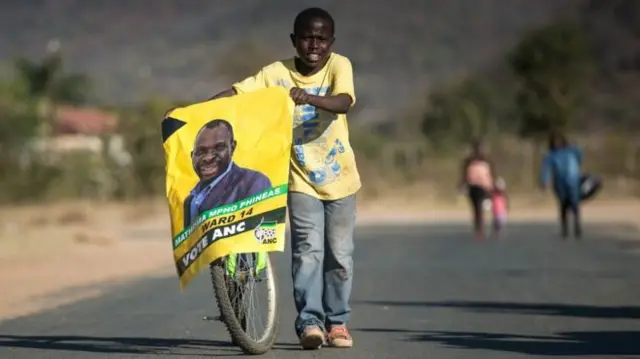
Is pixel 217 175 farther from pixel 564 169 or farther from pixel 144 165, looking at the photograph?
pixel 144 165

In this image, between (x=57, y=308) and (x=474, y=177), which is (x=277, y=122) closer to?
(x=57, y=308)

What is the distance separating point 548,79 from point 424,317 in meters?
77.3

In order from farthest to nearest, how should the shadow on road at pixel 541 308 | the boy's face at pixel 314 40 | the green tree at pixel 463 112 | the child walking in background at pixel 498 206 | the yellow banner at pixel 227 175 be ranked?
the green tree at pixel 463 112 → the child walking in background at pixel 498 206 → the shadow on road at pixel 541 308 → the boy's face at pixel 314 40 → the yellow banner at pixel 227 175

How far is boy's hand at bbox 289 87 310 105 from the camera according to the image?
11070 millimetres

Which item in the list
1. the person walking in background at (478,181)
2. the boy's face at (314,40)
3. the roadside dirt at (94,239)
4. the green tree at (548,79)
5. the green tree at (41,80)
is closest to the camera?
the boy's face at (314,40)

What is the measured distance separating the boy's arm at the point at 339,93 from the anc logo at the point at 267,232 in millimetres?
738

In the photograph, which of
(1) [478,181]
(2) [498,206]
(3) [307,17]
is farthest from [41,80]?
(3) [307,17]

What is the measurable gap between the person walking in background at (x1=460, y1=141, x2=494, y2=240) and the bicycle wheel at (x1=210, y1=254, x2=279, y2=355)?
20400 millimetres

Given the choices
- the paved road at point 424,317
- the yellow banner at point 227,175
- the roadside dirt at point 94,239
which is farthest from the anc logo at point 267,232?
the roadside dirt at point 94,239

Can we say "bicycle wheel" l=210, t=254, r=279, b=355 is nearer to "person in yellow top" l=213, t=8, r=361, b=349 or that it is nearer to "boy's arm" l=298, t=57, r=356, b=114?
"person in yellow top" l=213, t=8, r=361, b=349

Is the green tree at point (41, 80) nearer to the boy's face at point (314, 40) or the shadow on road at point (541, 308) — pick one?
the shadow on road at point (541, 308)

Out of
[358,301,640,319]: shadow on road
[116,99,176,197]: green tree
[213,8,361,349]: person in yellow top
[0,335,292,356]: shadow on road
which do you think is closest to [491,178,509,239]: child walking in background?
[358,301,640,319]: shadow on road

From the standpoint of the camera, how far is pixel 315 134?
11.4 meters

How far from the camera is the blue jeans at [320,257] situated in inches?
447
